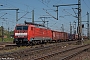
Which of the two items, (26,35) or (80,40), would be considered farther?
(80,40)

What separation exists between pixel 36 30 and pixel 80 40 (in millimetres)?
8697

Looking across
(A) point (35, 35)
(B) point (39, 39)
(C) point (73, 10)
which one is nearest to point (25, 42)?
(A) point (35, 35)

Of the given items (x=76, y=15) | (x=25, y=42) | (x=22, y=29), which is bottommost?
(x=25, y=42)

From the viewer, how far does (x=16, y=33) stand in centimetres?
3047

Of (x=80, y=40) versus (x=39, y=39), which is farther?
(x=80, y=40)

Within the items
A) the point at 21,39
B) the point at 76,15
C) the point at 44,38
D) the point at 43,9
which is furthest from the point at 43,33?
the point at 21,39

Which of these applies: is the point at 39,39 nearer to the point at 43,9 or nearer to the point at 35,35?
the point at 35,35

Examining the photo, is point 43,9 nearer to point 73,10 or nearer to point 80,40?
point 73,10

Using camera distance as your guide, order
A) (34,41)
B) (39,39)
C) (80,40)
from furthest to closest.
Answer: (80,40) < (39,39) < (34,41)

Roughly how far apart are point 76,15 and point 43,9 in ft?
19.3

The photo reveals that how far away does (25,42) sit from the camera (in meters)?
30.4

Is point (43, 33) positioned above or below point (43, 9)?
below

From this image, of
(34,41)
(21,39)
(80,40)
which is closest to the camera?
(21,39)

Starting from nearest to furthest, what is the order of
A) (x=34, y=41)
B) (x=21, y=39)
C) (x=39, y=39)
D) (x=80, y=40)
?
(x=21, y=39) < (x=34, y=41) < (x=39, y=39) < (x=80, y=40)
